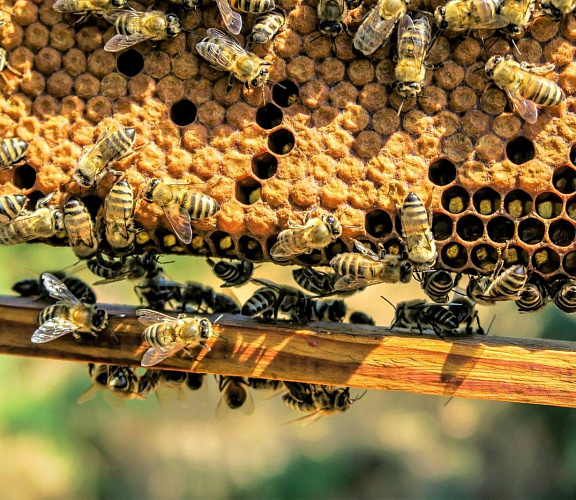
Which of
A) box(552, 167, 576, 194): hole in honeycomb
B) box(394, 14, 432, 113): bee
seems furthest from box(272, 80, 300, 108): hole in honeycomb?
box(552, 167, 576, 194): hole in honeycomb

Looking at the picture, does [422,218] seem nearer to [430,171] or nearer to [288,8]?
[430,171]

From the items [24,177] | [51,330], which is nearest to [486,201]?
[51,330]

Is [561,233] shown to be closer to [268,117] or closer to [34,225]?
[268,117]

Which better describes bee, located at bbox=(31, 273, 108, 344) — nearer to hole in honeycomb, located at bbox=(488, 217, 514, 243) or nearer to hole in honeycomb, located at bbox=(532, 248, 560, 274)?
hole in honeycomb, located at bbox=(488, 217, 514, 243)

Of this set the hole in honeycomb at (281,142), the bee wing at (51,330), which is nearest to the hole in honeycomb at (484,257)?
the hole in honeycomb at (281,142)

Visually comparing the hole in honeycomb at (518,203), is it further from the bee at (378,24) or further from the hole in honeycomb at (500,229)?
the bee at (378,24)

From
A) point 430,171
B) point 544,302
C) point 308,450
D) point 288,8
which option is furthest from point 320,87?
point 308,450
